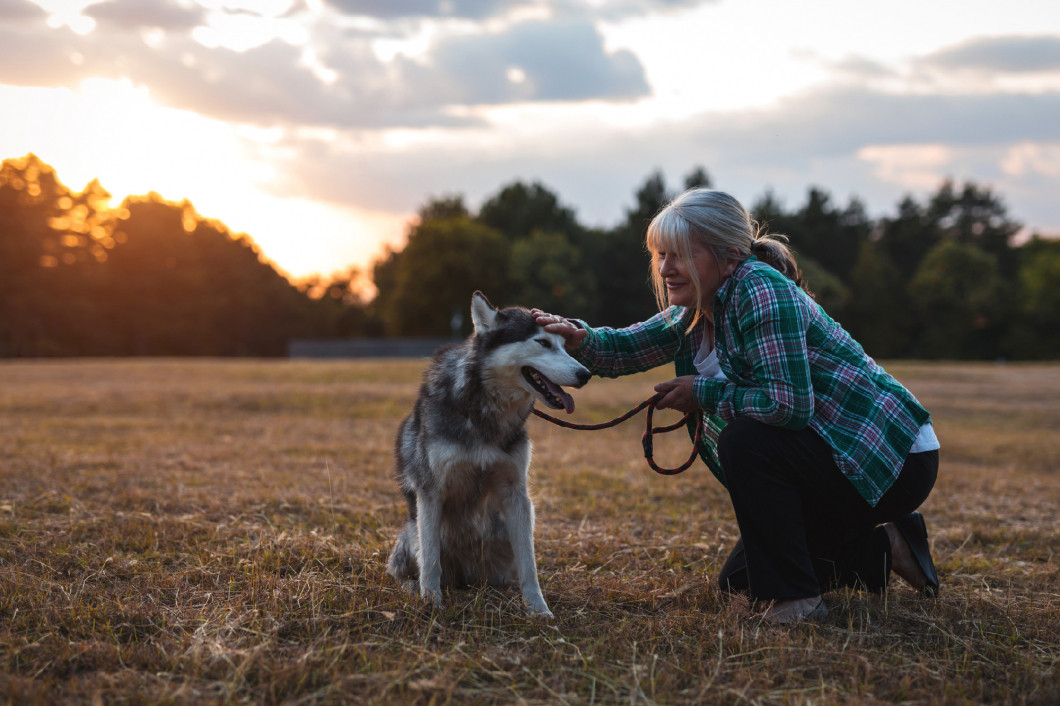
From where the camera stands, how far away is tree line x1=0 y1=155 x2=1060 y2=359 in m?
48.2

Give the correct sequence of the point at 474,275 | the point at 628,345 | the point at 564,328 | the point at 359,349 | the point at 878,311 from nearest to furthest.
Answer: the point at 564,328 → the point at 628,345 → the point at 359,349 → the point at 878,311 → the point at 474,275

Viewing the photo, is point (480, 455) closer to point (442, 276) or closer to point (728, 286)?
point (728, 286)

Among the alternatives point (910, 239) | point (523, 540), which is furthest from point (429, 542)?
point (910, 239)

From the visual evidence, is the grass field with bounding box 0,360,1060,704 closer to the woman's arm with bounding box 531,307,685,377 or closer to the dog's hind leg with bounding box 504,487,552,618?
the dog's hind leg with bounding box 504,487,552,618

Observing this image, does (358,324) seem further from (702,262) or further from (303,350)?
(702,262)

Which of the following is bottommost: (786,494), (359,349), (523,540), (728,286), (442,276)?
(523,540)

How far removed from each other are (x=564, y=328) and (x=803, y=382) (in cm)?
138

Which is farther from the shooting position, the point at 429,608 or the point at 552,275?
the point at 552,275

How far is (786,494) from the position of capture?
365 centimetres

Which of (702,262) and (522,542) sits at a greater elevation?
(702,262)

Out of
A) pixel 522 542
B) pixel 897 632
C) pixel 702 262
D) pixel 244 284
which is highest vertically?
pixel 244 284

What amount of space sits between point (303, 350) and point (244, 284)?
11.9 meters

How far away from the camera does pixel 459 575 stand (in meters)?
4.26

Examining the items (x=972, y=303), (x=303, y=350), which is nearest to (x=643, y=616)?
(x=303, y=350)
